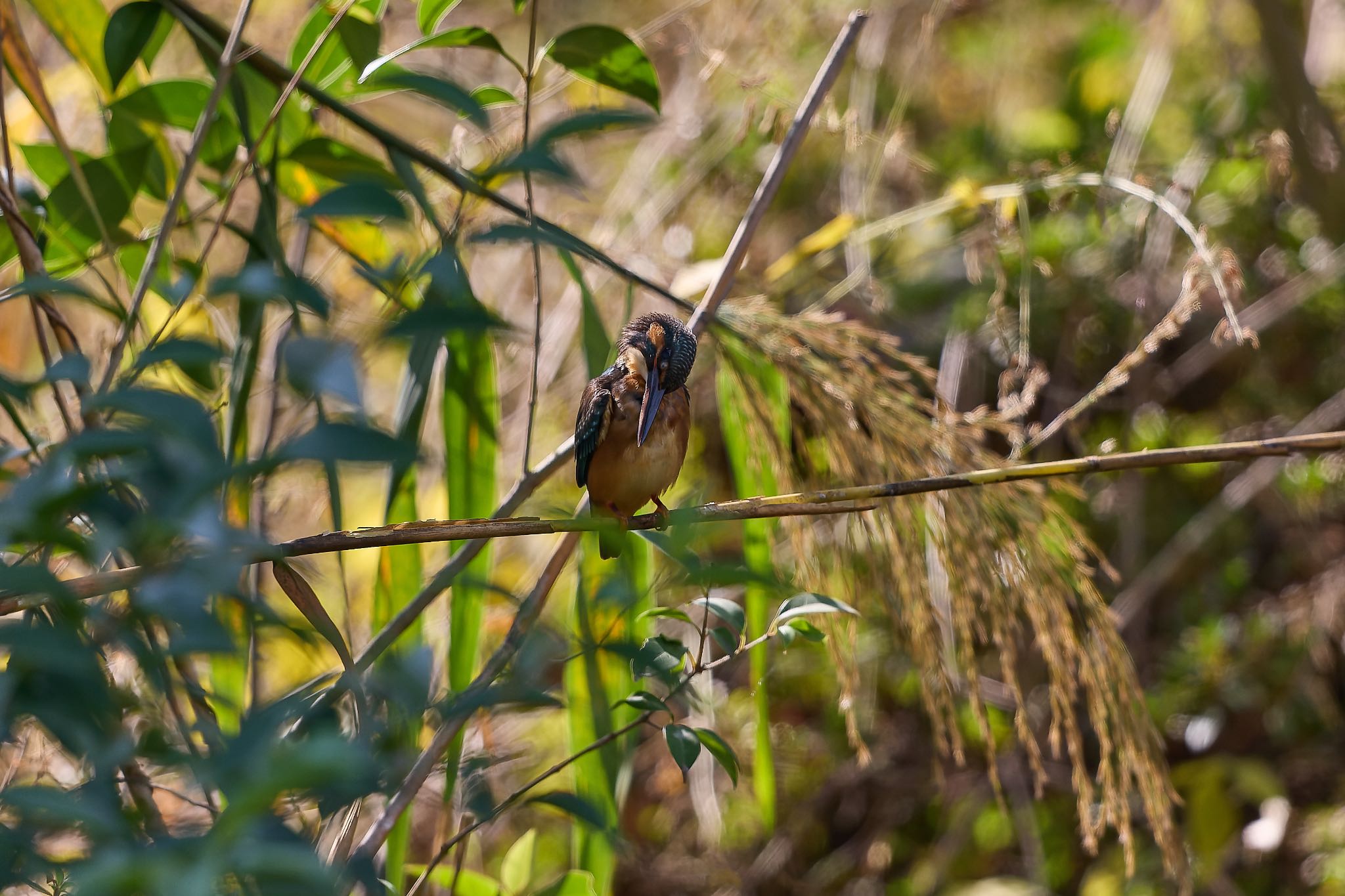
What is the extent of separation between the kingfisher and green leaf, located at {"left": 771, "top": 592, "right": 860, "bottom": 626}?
793 mm

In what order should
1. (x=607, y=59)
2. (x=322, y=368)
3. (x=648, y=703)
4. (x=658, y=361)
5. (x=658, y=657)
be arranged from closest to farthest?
(x=322, y=368) < (x=658, y=657) < (x=648, y=703) < (x=607, y=59) < (x=658, y=361)

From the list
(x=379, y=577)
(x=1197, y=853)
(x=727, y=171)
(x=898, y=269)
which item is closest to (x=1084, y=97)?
(x=898, y=269)

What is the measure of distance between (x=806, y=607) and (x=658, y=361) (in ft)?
2.88

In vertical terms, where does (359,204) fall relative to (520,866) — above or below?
above

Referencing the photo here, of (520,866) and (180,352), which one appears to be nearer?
(180,352)

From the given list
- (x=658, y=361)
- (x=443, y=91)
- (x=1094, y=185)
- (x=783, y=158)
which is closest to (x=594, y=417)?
(x=658, y=361)

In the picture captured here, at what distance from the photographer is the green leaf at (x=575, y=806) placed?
97 cm

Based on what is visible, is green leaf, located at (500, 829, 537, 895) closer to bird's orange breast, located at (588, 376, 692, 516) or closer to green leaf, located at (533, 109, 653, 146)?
bird's orange breast, located at (588, 376, 692, 516)

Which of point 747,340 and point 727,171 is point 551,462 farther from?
point 727,171

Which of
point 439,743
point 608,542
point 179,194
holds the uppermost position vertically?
point 179,194

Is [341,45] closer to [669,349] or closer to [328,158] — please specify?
[328,158]

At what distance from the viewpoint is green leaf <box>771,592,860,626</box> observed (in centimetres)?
130

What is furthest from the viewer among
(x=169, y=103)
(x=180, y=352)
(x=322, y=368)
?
(x=169, y=103)

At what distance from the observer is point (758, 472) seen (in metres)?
2.11
